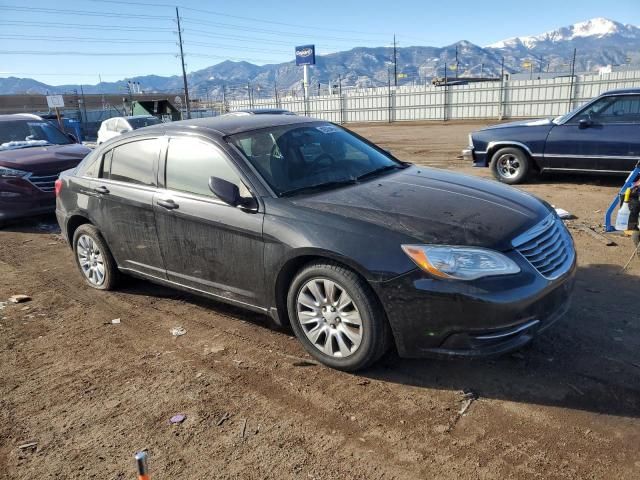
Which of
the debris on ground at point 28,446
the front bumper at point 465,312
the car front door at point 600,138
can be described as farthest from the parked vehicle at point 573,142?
the debris on ground at point 28,446

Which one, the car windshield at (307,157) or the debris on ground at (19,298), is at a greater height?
the car windshield at (307,157)

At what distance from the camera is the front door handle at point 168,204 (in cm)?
420

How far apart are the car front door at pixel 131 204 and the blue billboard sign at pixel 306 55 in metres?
49.1

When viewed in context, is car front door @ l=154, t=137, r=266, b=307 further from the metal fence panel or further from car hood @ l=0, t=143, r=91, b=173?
the metal fence panel

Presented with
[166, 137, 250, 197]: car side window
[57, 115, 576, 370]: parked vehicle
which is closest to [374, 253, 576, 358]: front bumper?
[57, 115, 576, 370]: parked vehicle

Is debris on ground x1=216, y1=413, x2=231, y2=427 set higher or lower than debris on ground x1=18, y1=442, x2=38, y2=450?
higher

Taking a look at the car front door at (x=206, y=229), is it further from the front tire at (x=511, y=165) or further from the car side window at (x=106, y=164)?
the front tire at (x=511, y=165)

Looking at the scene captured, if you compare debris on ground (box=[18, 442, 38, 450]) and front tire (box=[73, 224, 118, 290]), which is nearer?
debris on ground (box=[18, 442, 38, 450])

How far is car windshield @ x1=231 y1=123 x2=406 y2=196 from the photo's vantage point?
397cm

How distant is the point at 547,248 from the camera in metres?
3.42

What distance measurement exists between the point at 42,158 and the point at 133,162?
4.85 m

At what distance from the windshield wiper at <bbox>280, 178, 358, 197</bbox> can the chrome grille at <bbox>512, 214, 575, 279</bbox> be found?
1379 mm

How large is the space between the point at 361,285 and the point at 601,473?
156 centimetres

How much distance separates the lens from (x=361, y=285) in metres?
3.23
